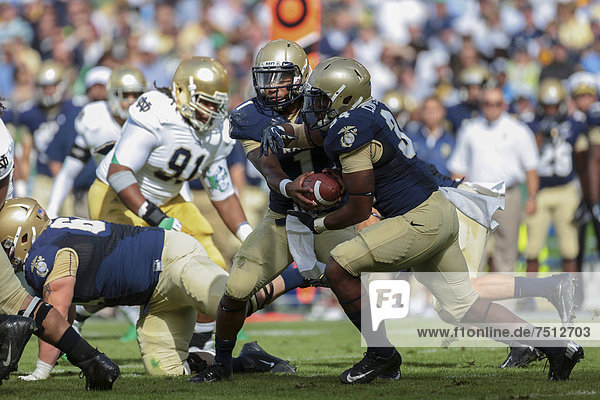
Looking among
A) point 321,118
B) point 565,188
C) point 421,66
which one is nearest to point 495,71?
point 421,66

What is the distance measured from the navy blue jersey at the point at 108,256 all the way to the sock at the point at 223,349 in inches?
23.5

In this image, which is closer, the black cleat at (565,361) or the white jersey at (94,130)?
the black cleat at (565,361)

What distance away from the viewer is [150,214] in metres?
6.04

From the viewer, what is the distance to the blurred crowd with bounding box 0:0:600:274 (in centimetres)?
1244

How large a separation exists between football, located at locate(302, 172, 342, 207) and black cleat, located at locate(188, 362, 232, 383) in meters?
1.02

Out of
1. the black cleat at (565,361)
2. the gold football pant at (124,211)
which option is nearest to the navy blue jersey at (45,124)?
the gold football pant at (124,211)

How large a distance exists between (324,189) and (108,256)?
133 cm

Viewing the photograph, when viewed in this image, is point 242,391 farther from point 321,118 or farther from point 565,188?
point 565,188

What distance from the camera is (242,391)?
14.9ft

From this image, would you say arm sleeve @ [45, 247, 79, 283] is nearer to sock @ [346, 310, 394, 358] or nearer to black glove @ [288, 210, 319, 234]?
black glove @ [288, 210, 319, 234]

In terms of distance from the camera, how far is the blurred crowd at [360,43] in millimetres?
12438

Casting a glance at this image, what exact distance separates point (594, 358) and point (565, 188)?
4547mm

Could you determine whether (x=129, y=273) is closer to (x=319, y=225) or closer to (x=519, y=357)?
(x=319, y=225)

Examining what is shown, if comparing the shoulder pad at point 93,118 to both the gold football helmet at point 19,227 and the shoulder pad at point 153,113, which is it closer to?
the shoulder pad at point 153,113
